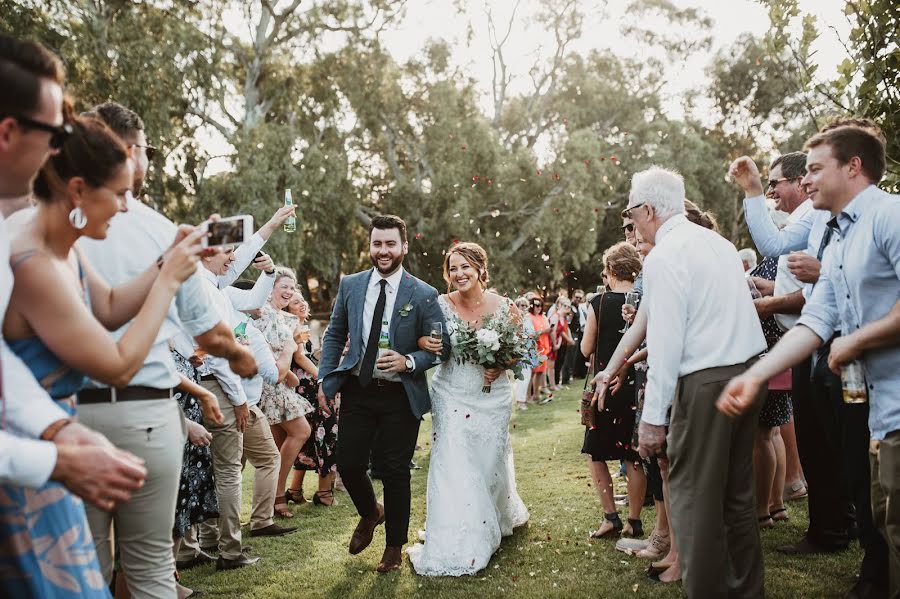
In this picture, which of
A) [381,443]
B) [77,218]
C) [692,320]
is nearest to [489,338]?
[381,443]

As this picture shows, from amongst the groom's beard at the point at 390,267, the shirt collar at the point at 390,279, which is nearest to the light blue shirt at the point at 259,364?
the shirt collar at the point at 390,279

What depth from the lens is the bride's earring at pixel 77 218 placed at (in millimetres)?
2094

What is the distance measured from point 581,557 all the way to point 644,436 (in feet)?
6.20

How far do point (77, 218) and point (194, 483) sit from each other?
12.1 feet

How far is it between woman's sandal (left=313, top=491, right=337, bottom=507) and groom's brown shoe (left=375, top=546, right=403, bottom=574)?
96.5 inches

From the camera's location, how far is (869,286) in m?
3.18

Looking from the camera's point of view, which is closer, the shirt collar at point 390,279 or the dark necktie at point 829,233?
the dark necktie at point 829,233

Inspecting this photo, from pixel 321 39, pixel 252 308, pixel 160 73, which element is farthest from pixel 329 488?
pixel 321 39

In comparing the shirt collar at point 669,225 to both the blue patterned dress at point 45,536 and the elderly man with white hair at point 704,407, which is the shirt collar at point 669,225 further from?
the blue patterned dress at point 45,536

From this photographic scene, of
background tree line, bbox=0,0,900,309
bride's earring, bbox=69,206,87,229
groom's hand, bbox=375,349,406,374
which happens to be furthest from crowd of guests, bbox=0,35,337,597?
background tree line, bbox=0,0,900,309

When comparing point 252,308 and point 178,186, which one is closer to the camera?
point 252,308

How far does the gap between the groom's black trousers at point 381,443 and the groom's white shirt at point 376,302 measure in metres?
0.08

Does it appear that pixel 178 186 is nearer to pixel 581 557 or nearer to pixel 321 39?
pixel 321 39

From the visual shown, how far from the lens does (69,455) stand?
1.79 metres
